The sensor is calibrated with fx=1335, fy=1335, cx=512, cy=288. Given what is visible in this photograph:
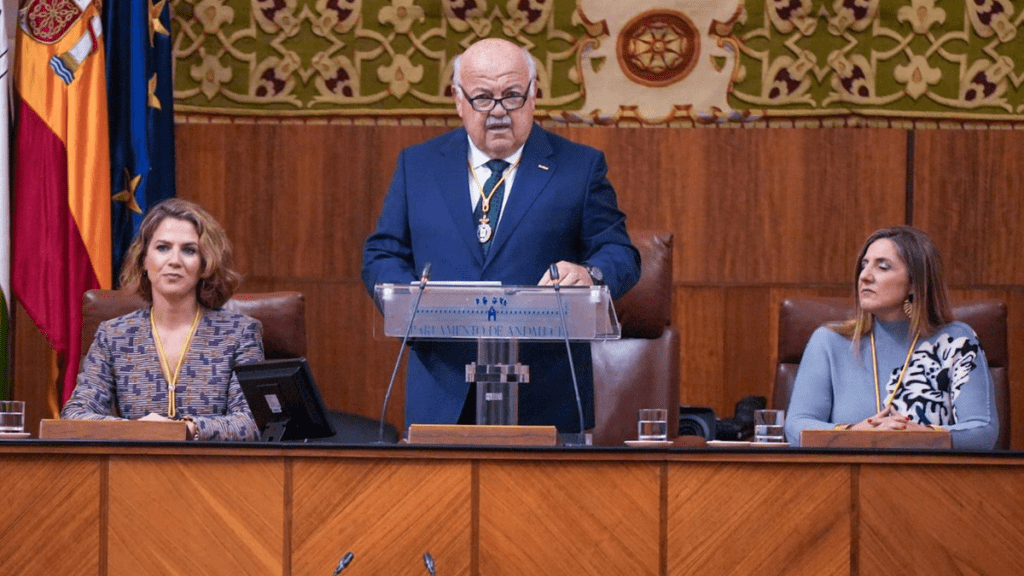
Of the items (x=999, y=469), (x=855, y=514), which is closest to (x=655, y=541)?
(x=855, y=514)

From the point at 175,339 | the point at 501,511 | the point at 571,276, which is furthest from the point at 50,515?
the point at 571,276

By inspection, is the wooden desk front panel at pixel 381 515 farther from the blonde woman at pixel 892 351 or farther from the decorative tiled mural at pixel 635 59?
the decorative tiled mural at pixel 635 59

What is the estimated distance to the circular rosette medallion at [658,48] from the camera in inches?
182

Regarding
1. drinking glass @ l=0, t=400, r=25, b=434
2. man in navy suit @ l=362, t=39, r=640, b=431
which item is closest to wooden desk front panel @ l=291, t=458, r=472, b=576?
man in navy suit @ l=362, t=39, r=640, b=431

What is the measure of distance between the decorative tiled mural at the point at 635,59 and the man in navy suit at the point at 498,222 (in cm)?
176

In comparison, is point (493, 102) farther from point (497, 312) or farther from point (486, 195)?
point (497, 312)

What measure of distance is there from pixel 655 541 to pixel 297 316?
1.55 metres

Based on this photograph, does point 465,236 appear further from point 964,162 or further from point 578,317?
point 964,162

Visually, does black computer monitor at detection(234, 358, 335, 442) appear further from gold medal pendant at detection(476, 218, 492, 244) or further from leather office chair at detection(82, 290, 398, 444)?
leather office chair at detection(82, 290, 398, 444)

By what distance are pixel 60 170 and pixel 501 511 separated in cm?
245

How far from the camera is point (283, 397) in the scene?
2.58 metres

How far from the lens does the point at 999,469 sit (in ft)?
7.28

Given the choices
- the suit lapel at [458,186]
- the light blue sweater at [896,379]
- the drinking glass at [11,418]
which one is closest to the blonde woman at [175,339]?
the drinking glass at [11,418]

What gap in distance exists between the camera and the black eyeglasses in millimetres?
2746
